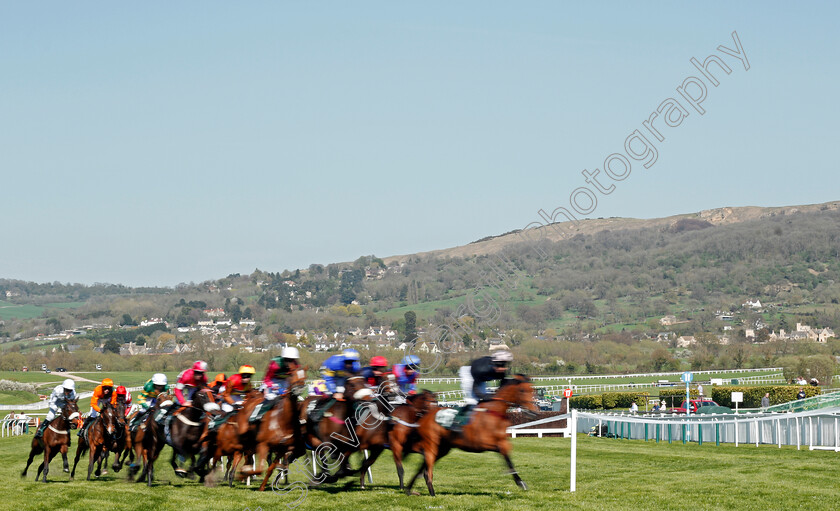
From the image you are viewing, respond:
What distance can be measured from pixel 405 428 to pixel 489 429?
1362 millimetres

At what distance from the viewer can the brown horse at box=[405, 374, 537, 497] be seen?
10812mm

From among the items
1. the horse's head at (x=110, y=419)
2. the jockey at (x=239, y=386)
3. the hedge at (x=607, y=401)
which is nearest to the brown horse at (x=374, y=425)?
the jockey at (x=239, y=386)

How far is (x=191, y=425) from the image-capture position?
42.2 feet

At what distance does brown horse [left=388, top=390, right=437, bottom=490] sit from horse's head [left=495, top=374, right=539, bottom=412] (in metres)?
1.23

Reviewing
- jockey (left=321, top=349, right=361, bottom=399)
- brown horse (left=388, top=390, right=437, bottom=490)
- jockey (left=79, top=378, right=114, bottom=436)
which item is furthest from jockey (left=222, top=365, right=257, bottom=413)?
brown horse (left=388, top=390, right=437, bottom=490)

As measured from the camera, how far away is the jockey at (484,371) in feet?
36.2

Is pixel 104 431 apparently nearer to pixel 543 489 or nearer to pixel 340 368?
pixel 340 368

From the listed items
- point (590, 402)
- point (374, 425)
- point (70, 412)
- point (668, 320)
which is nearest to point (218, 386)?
point (70, 412)

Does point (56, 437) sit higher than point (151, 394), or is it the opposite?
point (151, 394)

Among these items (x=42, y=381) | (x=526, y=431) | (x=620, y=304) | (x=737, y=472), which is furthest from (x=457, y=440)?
(x=620, y=304)

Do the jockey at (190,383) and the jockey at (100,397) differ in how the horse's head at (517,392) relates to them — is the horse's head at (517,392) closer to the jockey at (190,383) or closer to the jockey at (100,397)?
the jockey at (190,383)

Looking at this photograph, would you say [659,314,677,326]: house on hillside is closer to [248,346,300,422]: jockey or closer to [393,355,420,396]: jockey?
[393,355,420,396]: jockey

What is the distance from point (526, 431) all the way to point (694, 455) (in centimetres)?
1154

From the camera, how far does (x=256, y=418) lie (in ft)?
39.7
